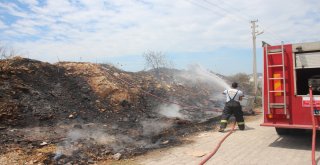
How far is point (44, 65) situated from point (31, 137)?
219 inches

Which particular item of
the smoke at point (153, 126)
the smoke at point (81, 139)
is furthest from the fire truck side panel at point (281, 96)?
the smoke at point (81, 139)

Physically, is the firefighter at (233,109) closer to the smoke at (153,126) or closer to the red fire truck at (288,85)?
the smoke at (153,126)

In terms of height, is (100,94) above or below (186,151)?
above

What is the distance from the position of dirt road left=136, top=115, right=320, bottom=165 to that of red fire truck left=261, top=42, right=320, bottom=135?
0.69 m

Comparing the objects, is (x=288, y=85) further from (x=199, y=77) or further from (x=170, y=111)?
(x=199, y=77)

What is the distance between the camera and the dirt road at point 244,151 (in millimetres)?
6922

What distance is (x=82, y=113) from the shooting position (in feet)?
36.0

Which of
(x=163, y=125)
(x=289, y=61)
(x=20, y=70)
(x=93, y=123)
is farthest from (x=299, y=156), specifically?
(x=20, y=70)

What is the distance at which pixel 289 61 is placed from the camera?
303 inches

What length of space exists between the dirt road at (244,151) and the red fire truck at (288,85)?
0.69 metres

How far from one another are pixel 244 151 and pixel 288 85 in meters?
1.88

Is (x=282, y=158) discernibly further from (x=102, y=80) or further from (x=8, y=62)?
(x=8, y=62)

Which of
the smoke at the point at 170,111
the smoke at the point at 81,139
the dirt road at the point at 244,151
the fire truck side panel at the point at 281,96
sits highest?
the fire truck side panel at the point at 281,96

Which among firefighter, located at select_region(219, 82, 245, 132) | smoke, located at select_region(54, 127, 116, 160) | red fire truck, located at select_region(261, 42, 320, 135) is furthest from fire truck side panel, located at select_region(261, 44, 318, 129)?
smoke, located at select_region(54, 127, 116, 160)
